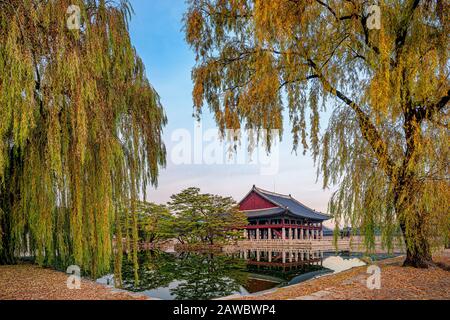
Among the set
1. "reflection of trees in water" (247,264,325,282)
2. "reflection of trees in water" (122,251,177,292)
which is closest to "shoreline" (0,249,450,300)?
"reflection of trees in water" (122,251,177,292)

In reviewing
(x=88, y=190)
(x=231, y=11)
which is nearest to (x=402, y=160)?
(x=231, y=11)

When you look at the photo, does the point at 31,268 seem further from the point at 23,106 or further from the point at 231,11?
the point at 231,11

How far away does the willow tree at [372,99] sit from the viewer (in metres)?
5.21

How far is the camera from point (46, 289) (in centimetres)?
454

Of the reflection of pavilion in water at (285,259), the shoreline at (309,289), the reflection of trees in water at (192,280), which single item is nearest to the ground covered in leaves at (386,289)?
the shoreline at (309,289)

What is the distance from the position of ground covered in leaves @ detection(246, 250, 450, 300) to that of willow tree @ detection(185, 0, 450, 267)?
497 mm

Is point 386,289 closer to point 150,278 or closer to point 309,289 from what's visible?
point 309,289

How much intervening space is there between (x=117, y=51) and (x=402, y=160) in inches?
202

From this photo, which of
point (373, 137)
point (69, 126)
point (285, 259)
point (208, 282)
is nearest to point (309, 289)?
point (373, 137)

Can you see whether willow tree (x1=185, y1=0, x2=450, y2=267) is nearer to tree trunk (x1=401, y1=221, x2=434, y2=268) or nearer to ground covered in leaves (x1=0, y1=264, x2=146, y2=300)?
tree trunk (x1=401, y1=221, x2=434, y2=268)

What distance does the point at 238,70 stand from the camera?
22.9 feet

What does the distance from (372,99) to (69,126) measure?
4.49 m

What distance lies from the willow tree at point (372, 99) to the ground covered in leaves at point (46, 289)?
3.61 meters

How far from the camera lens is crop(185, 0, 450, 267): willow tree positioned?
5207 millimetres
